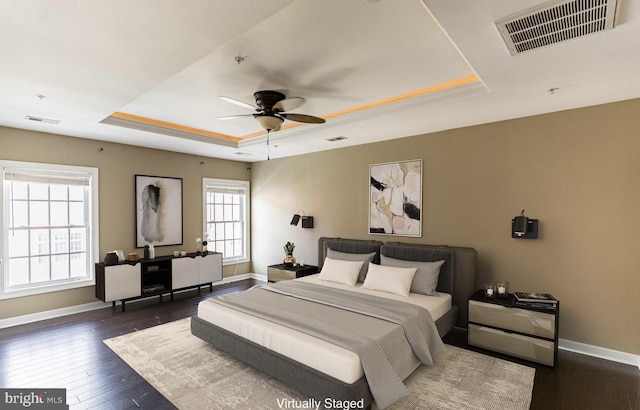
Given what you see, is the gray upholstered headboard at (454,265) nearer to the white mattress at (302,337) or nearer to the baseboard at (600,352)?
the white mattress at (302,337)

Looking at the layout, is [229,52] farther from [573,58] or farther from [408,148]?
[408,148]

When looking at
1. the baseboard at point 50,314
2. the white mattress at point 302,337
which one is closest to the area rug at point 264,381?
the white mattress at point 302,337

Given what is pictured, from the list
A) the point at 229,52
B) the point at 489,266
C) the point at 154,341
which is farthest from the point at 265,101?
the point at 489,266

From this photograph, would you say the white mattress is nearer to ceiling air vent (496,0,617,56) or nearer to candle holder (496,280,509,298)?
candle holder (496,280,509,298)

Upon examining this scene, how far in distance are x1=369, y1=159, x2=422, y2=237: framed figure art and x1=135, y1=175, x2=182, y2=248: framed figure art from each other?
11.7ft

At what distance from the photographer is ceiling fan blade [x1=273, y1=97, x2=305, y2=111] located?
3.02 metres

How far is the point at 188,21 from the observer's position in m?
1.84

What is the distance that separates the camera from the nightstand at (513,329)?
3.13 meters

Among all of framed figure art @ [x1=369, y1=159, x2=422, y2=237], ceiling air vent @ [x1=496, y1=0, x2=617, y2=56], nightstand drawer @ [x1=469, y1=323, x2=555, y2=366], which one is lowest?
nightstand drawer @ [x1=469, y1=323, x2=555, y2=366]

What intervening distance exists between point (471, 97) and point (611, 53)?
3.50 ft

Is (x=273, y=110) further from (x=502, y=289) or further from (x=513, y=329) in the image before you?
(x=513, y=329)

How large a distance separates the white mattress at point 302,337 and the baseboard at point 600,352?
1.25 m

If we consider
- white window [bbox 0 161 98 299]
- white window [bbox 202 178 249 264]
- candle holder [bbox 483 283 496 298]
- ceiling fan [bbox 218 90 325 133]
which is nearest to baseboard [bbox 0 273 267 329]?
white window [bbox 0 161 98 299]

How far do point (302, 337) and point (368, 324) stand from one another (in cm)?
62
